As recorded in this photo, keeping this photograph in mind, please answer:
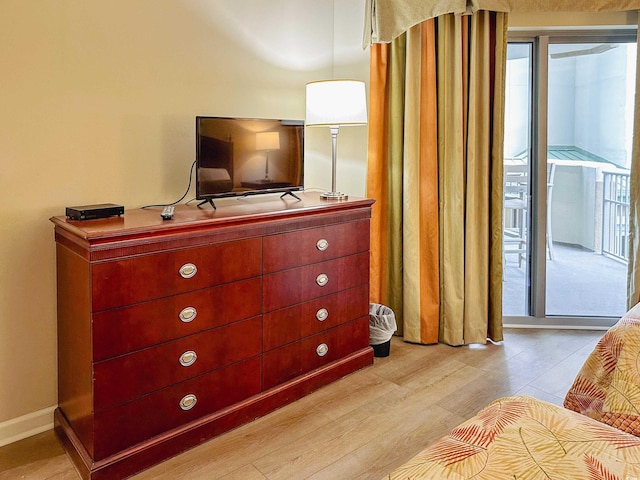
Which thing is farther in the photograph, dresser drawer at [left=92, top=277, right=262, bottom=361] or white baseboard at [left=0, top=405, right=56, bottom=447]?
white baseboard at [left=0, top=405, right=56, bottom=447]

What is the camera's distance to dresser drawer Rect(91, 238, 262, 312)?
6.11ft

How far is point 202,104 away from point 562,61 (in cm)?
238

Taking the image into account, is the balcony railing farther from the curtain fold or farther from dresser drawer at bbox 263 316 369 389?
dresser drawer at bbox 263 316 369 389

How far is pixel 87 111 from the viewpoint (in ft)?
7.43

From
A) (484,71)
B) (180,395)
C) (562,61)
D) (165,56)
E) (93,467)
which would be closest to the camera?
(93,467)

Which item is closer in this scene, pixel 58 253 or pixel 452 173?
pixel 58 253

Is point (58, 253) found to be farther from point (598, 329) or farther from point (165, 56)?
point (598, 329)

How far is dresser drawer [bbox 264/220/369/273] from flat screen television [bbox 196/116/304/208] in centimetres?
32

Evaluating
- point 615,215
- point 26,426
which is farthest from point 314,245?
point 615,215

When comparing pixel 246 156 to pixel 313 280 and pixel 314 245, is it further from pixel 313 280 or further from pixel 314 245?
pixel 313 280

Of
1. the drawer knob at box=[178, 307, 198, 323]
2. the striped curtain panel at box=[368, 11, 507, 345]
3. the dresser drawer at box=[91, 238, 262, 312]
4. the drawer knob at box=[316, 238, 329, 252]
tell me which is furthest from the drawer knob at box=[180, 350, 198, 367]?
the striped curtain panel at box=[368, 11, 507, 345]

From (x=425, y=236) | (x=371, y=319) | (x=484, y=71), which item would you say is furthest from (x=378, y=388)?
(x=484, y=71)

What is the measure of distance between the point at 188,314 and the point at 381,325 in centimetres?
136

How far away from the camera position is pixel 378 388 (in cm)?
269
